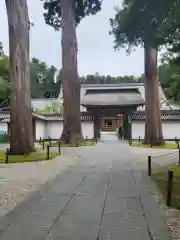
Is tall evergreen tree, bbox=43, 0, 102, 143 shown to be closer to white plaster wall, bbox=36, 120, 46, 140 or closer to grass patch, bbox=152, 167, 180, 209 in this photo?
white plaster wall, bbox=36, 120, 46, 140

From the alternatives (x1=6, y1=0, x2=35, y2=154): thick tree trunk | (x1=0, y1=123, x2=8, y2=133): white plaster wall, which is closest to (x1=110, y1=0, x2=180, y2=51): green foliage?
(x1=6, y1=0, x2=35, y2=154): thick tree trunk

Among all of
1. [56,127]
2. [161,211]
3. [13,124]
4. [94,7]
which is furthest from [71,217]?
[56,127]

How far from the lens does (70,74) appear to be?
31.2 metres

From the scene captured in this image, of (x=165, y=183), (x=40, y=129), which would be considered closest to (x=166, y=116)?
(x=40, y=129)

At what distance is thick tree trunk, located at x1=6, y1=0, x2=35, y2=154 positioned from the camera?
1844cm

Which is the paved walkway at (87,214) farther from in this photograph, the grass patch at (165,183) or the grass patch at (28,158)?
the grass patch at (28,158)

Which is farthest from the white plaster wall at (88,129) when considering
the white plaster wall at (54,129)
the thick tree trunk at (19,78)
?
the thick tree trunk at (19,78)

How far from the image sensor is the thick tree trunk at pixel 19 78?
18.4 m

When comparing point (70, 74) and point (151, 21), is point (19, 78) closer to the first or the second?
point (151, 21)

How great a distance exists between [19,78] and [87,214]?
13.6 metres

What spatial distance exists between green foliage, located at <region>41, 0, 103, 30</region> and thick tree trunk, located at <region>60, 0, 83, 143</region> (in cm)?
264

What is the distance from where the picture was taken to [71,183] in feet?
33.3

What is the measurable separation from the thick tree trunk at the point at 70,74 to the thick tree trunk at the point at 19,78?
11616 mm

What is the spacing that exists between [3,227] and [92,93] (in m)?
47.3
